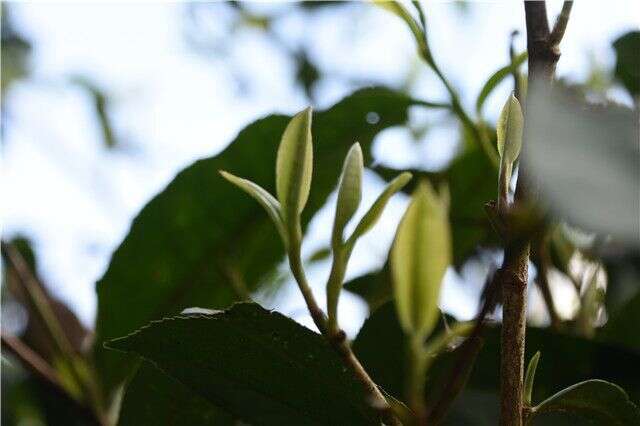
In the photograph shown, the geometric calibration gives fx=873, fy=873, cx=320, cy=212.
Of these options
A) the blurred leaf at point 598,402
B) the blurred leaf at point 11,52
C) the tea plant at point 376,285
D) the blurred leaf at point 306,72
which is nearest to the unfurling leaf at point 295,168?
the tea plant at point 376,285

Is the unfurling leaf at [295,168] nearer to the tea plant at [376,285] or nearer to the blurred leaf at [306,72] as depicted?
the tea plant at [376,285]

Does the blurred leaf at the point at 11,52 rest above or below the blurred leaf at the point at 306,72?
above

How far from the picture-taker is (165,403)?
41cm

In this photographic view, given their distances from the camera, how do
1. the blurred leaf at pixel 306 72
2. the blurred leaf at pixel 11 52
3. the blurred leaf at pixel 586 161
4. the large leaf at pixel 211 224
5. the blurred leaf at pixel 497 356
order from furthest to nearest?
the blurred leaf at pixel 11 52, the blurred leaf at pixel 306 72, the large leaf at pixel 211 224, the blurred leaf at pixel 497 356, the blurred leaf at pixel 586 161

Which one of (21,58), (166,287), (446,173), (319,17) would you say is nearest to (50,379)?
(166,287)

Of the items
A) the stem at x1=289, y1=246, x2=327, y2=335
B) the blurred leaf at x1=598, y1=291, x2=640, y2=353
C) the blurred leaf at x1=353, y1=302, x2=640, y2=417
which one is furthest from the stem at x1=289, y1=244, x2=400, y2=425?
the blurred leaf at x1=598, y1=291, x2=640, y2=353

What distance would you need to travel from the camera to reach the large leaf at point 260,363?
0.32 meters

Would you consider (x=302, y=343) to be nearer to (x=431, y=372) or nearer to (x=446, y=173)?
(x=431, y=372)

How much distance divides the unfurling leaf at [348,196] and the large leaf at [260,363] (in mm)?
48

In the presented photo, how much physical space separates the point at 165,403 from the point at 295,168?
166 millimetres

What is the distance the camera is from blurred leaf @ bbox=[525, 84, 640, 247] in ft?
0.67

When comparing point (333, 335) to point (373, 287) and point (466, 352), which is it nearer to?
point (466, 352)

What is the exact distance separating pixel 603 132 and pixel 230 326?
5.9 inches

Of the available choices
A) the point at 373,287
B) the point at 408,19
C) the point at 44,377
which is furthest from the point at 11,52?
the point at 408,19
